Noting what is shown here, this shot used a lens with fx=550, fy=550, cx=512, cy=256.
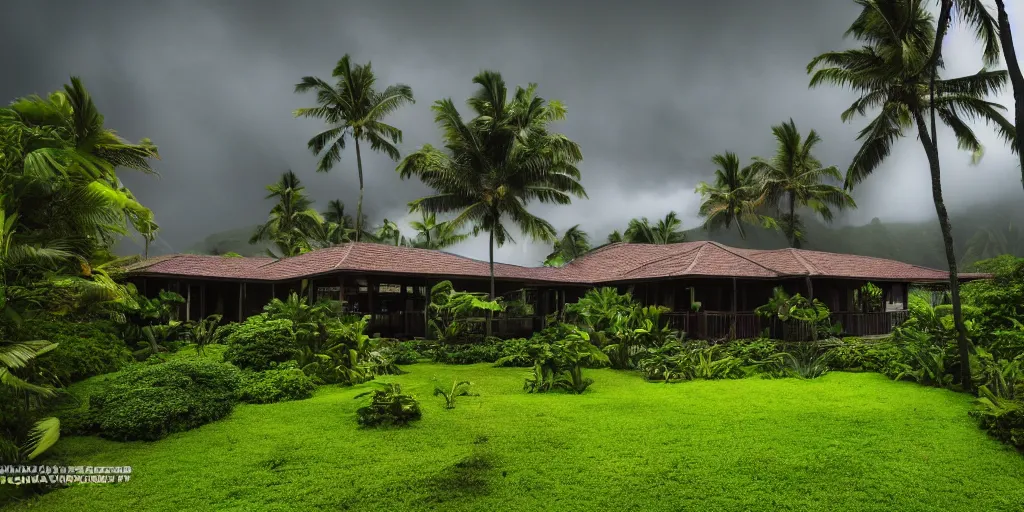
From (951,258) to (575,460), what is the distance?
8014 mm

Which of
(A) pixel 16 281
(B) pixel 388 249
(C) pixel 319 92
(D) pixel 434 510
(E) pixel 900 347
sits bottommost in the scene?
(D) pixel 434 510

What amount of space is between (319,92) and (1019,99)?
81.8 feet

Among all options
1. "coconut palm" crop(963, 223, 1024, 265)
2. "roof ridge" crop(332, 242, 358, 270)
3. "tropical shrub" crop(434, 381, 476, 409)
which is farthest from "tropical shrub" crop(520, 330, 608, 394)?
"coconut palm" crop(963, 223, 1024, 265)

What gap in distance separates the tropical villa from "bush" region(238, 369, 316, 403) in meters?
6.18

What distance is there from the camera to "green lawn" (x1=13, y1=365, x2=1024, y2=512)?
4629 millimetres

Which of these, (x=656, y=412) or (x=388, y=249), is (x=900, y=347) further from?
(x=388, y=249)

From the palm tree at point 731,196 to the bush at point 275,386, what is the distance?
89.8 feet

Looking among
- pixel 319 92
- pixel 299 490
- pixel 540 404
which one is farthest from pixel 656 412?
pixel 319 92

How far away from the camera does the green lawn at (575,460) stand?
4.63 metres

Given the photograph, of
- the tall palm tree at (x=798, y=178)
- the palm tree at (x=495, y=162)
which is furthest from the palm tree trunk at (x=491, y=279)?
the tall palm tree at (x=798, y=178)

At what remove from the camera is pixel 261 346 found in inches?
386

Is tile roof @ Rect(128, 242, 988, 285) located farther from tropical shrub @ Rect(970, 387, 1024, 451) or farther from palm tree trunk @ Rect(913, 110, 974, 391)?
tropical shrub @ Rect(970, 387, 1024, 451)

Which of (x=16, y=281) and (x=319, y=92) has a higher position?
(x=319, y=92)

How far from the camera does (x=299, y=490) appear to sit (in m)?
4.77
